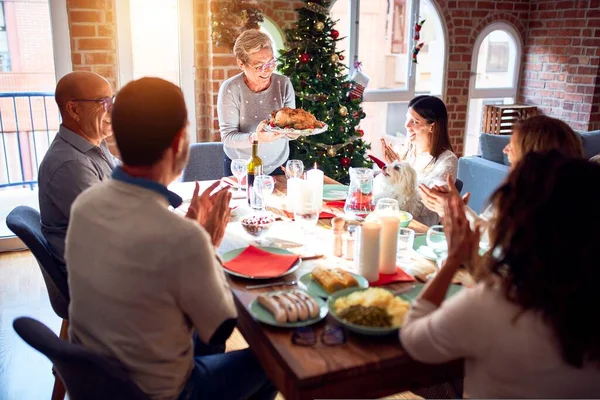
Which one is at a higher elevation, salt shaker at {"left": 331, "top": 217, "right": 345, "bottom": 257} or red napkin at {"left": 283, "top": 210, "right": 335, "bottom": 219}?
salt shaker at {"left": 331, "top": 217, "right": 345, "bottom": 257}

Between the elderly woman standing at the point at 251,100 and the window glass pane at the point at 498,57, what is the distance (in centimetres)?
336

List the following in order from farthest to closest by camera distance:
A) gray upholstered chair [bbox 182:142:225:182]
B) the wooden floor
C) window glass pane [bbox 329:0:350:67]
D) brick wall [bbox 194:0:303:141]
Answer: window glass pane [bbox 329:0:350:67], brick wall [bbox 194:0:303:141], gray upholstered chair [bbox 182:142:225:182], the wooden floor

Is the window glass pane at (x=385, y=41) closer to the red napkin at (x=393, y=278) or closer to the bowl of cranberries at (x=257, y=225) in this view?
the bowl of cranberries at (x=257, y=225)

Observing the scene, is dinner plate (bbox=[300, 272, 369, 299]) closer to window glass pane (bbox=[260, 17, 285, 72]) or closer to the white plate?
the white plate

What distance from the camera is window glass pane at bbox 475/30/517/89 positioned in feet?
18.5

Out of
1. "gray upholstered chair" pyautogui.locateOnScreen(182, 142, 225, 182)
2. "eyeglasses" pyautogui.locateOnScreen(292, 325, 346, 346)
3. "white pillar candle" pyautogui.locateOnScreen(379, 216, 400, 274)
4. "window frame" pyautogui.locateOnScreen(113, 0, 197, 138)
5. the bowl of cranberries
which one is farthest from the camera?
"window frame" pyautogui.locateOnScreen(113, 0, 197, 138)

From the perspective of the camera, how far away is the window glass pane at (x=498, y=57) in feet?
18.5

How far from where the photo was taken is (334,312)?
1377mm

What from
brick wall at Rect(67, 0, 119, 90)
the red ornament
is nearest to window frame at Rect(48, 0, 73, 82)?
brick wall at Rect(67, 0, 119, 90)

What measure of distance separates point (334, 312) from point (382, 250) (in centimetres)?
35

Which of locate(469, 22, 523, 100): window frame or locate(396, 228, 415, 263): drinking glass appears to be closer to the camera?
locate(396, 228, 415, 263): drinking glass

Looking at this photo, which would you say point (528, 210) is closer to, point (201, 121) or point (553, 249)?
point (553, 249)

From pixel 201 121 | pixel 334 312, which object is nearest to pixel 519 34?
pixel 201 121

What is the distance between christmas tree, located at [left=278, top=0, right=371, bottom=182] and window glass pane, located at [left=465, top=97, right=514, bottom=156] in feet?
7.63
